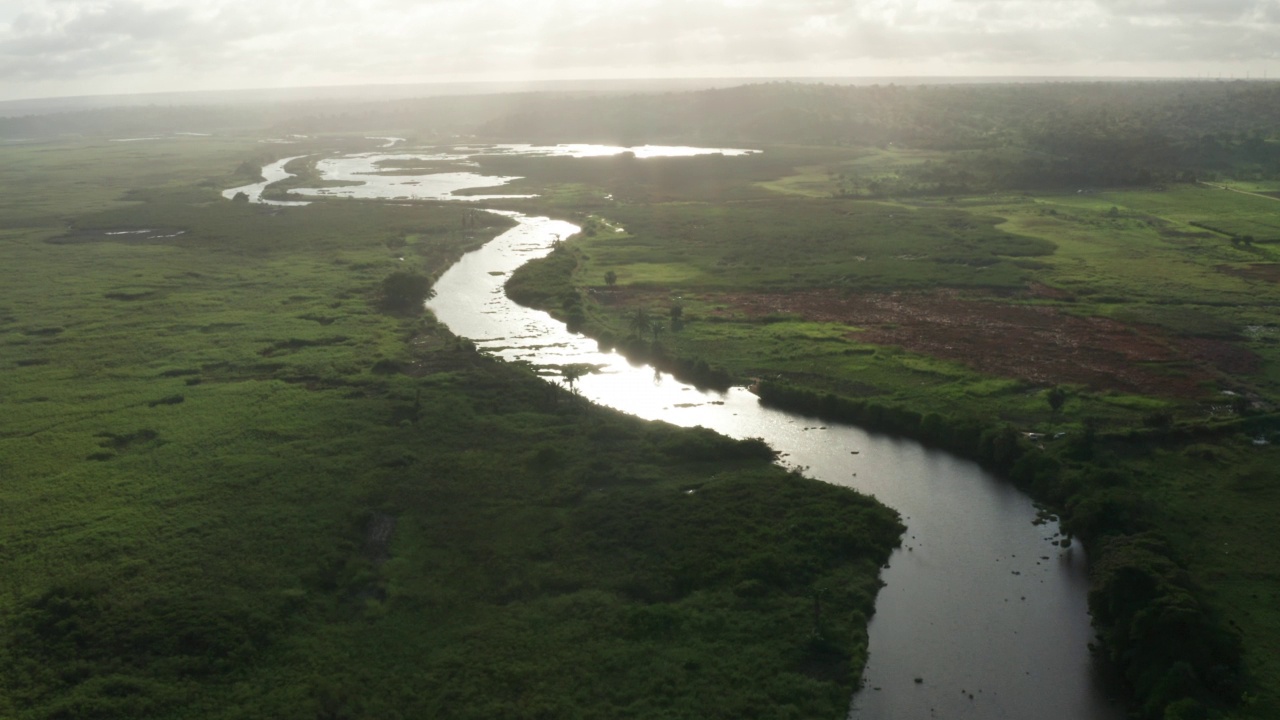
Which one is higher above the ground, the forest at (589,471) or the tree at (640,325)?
the tree at (640,325)

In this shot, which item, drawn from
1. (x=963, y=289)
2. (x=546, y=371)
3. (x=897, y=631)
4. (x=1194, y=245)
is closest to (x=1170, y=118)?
(x=1194, y=245)

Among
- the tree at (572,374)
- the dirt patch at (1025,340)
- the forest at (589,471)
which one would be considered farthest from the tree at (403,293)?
the dirt patch at (1025,340)

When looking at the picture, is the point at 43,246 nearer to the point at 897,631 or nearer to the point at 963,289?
the point at 963,289

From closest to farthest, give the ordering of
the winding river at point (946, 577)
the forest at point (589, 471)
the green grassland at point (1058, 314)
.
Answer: the winding river at point (946, 577)
the forest at point (589, 471)
the green grassland at point (1058, 314)

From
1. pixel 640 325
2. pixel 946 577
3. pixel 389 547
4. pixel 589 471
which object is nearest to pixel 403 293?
pixel 640 325

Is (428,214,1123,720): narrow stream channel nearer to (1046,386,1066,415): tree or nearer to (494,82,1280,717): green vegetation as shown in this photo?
(494,82,1280,717): green vegetation

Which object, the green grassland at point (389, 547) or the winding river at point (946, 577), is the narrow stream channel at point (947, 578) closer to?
the winding river at point (946, 577)
